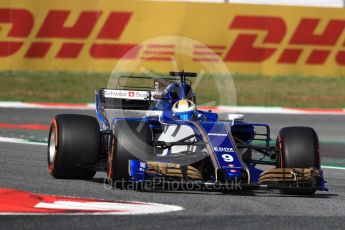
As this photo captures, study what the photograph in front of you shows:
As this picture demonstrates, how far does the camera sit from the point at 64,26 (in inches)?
982

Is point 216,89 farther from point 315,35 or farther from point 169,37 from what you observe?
point 315,35

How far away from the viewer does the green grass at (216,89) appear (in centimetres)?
2430

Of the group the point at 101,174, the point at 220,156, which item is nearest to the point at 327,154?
the point at 101,174

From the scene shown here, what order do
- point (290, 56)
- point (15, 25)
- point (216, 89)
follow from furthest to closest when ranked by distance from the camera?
point (216, 89) < point (290, 56) < point (15, 25)

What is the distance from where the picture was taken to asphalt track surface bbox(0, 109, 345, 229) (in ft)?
24.0

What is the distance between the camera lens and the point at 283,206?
8688 mm

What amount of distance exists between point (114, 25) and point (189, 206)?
17.2m

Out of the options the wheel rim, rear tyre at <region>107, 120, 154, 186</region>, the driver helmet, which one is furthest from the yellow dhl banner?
rear tyre at <region>107, 120, 154, 186</region>

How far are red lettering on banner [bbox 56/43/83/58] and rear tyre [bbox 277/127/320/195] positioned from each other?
620 inches

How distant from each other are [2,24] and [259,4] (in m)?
6.83

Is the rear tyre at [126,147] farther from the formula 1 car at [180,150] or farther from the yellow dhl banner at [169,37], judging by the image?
the yellow dhl banner at [169,37]

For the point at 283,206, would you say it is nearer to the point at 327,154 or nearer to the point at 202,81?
the point at 327,154

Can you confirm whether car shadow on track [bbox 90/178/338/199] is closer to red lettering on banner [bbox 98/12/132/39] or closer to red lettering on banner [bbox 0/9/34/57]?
red lettering on banner [bbox 0/9/34/57]

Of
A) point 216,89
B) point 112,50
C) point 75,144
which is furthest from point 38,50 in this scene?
point 75,144
